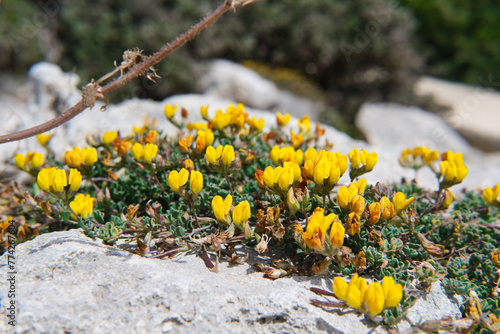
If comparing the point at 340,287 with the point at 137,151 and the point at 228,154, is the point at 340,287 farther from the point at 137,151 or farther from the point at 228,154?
the point at 137,151

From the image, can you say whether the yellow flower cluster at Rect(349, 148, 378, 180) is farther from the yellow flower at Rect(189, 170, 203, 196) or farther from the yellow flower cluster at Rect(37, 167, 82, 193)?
the yellow flower cluster at Rect(37, 167, 82, 193)

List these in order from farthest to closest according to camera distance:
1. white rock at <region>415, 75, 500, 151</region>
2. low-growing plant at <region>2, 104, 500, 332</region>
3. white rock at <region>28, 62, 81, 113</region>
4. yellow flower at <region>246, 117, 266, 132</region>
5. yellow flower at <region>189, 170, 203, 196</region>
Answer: white rock at <region>415, 75, 500, 151</region>
white rock at <region>28, 62, 81, 113</region>
yellow flower at <region>246, 117, 266, 132</region>
yellow flower at <region>189, 170, 203, 196</region>
low-growing plant at <region>2, 104, 500, 332</region>

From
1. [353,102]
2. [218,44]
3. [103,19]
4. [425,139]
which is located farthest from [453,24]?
[103,19]

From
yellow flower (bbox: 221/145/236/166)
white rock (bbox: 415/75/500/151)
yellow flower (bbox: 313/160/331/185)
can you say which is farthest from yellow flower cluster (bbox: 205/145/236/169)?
white rock (bbox: 415/75/500/151)

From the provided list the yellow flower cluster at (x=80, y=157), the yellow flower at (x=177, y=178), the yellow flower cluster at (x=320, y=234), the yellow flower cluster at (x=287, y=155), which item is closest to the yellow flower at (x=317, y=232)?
the yellow flower cluster at (x=320, y=234)

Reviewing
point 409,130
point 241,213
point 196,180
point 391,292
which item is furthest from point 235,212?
point 409,130
